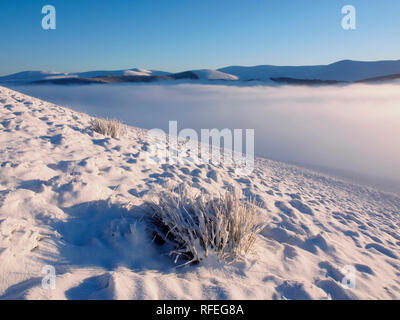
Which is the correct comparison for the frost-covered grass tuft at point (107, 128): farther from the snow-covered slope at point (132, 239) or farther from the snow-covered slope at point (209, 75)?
the snow-covered slope at point (209, 75)

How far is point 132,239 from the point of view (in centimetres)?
175

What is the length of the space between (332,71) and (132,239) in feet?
198

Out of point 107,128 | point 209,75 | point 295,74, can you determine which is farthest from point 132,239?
point 295,74

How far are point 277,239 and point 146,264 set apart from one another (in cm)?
118

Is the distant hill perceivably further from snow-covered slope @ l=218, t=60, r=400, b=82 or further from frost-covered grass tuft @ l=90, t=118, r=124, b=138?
frost-covered grass tuft @ l=90, t=118, r=124, b=138

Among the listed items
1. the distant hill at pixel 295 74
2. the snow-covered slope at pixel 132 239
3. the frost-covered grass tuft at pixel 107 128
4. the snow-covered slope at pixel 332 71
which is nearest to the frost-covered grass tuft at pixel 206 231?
the snow-covered slope at pixel 132 239

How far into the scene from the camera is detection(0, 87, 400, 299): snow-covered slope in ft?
4.53

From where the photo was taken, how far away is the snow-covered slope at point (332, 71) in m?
47.9

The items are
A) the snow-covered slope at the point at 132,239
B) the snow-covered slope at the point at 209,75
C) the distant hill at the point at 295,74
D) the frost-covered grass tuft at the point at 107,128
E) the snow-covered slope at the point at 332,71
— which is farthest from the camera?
the snow-covered slope at the point at 209,75

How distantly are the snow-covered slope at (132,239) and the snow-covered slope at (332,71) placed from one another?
2063 inches

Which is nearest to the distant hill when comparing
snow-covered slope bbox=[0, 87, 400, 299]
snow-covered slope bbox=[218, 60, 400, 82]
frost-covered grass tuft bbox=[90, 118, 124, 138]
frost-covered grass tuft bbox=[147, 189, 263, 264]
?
snow-covered slope bbox=[218, 60, 400, 82]

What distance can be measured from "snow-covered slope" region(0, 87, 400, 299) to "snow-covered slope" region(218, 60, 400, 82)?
52410 millimetres
